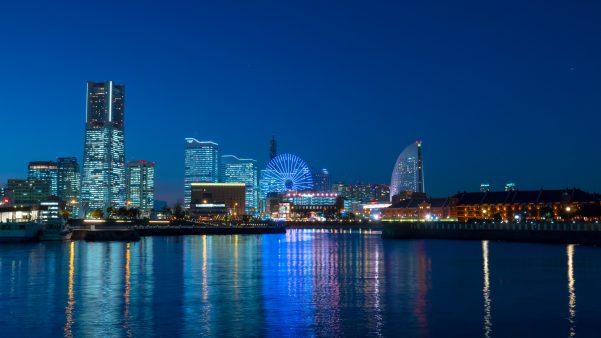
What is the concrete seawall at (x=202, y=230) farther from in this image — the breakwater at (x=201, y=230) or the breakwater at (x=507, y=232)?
the breakwater at (x=507, y=232)

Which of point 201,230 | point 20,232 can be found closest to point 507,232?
point 20,232

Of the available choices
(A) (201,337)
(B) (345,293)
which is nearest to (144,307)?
(A) (201,337)

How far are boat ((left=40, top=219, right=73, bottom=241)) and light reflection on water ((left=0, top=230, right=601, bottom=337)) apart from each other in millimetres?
53793

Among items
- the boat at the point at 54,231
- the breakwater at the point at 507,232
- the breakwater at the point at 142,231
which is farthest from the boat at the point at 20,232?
the breakwater at the point at 507,232

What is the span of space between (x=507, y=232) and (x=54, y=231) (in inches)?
2845

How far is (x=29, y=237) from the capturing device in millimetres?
106688

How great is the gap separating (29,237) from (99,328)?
8798cm

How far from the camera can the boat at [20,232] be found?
105125 mm

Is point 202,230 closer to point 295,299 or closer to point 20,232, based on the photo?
point 20,232

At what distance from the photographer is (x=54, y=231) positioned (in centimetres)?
10900

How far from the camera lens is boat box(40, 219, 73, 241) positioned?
10800cm

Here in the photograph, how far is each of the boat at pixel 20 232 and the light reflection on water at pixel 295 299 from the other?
52753 mm

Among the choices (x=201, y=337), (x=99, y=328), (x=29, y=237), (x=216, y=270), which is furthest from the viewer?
(x=29, y=237)

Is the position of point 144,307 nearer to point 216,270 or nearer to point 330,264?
point 216,270
